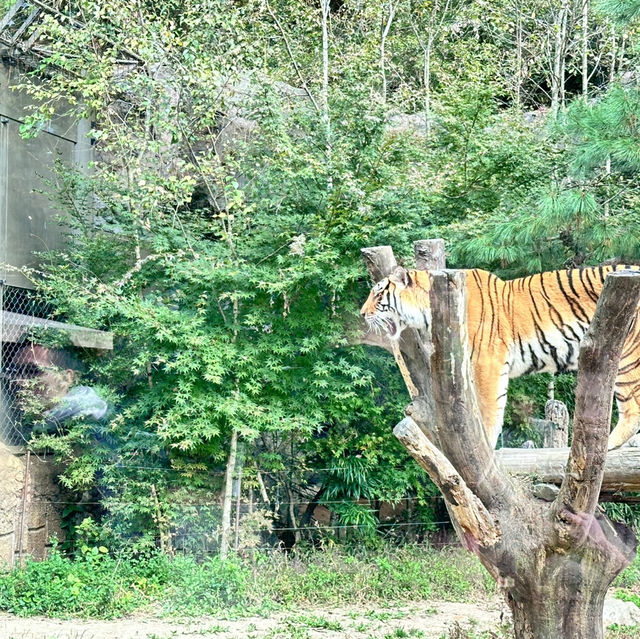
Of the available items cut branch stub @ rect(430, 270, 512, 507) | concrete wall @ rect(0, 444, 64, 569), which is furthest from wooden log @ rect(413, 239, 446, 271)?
concrete wall @ rect(0, 444, 64, 569)

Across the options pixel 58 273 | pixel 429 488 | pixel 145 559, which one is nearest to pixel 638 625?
pixel 429 488

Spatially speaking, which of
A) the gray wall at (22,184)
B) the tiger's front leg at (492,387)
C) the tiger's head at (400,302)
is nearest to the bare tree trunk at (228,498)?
the gray wall at (22,184)

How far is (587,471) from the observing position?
11.5 ft

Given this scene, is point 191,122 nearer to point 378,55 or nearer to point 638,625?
point 378,55

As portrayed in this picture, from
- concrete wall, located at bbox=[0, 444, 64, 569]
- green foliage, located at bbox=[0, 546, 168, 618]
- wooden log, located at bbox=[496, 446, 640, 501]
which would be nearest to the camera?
wooden log, located at bbox=[496, 446, 640, 501]

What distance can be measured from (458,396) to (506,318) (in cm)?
199

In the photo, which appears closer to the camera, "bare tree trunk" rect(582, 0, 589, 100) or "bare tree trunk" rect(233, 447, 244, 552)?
"bare tree trunk" rect(233, 447, 244, 552)

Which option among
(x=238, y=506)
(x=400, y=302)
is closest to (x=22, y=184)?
(x=238, y=506)

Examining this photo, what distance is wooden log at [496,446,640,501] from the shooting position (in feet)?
14.6

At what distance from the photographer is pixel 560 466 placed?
4.70 m

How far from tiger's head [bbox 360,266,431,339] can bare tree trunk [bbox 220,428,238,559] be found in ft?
10.0

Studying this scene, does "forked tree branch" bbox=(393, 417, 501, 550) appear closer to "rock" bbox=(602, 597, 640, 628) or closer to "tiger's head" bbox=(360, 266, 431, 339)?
"tiger's head" bbox=(360, 266, 431, 339)

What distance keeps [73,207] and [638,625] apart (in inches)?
268

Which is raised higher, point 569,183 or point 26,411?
point 569,183
